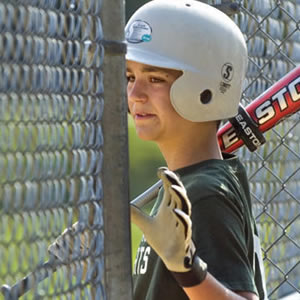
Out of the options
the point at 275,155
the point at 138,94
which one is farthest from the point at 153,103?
the point at 275,155

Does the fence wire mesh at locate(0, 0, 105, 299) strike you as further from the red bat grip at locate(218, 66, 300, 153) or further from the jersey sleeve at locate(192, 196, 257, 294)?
the red bat grip at locate(218, 66, 300, 153)

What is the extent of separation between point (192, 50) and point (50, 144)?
91 centimetres

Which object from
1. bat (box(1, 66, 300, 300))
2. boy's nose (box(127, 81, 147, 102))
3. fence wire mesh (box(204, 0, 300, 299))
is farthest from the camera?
fence wire mesh (box(204, 0, 300, 299))

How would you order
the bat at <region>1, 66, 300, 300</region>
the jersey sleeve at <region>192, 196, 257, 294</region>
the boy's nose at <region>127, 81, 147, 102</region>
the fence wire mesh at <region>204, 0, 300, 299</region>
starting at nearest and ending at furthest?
Answer: 1. the jersey sleeve at <region>192, 196, 257, 294</region>
2. the boy's nose at <region>127, 81, 147, 102</region>
3. the bat at <region>1, 66, 300, 300</region>
4. the fence wire mesh at <region>204, 0, 300, 299</region>

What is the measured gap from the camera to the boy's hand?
2086mm

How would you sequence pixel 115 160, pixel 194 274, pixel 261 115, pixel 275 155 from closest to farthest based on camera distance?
pixel 115 160 < pixel 194 274 < pixel 261 115 < pixel 275 155

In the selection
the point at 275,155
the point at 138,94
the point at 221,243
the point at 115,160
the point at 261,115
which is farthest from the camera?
the point at 275,155

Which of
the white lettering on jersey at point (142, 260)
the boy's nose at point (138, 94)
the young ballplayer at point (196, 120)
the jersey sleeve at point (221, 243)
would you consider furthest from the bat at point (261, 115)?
the jersey sleeve at point (221, 243)

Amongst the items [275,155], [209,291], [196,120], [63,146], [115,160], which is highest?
[63,146]

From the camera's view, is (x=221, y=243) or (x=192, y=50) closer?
(x=221, y=243)

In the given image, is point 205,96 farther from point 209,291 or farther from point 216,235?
point 209,291

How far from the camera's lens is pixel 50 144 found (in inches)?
73.7

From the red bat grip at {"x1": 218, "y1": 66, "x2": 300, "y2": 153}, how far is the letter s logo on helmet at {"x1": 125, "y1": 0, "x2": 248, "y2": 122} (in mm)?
415

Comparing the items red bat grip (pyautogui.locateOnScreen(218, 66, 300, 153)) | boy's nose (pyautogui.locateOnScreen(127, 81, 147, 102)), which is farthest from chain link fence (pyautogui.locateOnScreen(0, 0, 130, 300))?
red bat grip (pyautogui.locateOnScreen(218, 66, 300, 153))
